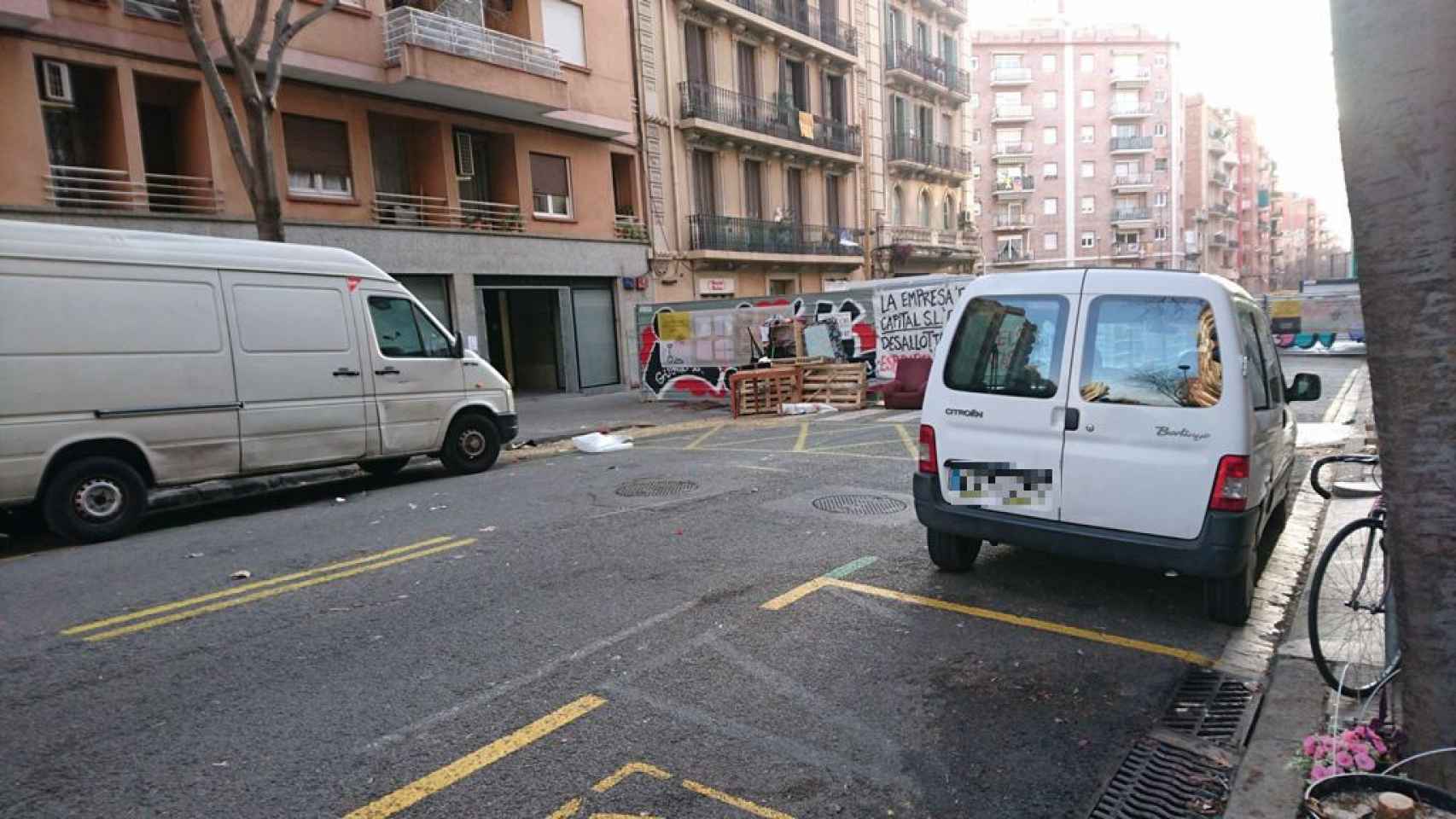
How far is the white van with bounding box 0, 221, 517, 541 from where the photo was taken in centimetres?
692

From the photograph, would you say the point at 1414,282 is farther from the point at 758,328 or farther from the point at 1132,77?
the point at 1132,77

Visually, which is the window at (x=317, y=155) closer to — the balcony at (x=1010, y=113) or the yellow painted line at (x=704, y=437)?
the yellow painted line at (x=704, y=437)

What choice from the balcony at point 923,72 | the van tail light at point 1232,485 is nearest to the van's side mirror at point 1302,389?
the van tail light at point 1232,485

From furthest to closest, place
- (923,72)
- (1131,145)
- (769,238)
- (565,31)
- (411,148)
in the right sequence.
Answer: (1131,145) → (923,72) → (769,238) → (565,31) → (411,148)

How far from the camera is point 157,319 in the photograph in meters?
7.56

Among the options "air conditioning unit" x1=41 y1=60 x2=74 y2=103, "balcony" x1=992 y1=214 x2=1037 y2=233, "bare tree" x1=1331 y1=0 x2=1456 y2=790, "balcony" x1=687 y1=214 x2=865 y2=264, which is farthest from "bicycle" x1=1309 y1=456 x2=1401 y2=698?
"balcony" x1=992 y1=214 x2=1037 y2=233

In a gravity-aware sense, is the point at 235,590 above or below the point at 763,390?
below

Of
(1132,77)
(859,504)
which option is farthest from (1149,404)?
(1132,77)

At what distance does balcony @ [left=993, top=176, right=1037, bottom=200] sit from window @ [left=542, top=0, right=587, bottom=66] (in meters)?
54.4

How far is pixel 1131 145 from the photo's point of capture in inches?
2685

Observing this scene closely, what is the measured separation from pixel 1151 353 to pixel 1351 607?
1.44 meters

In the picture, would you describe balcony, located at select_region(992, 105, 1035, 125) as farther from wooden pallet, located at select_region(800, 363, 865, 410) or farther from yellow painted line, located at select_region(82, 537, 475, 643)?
yellow painted line, located at select_region(82, 537, 475, 643)

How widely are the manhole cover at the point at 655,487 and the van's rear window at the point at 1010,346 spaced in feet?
12.8

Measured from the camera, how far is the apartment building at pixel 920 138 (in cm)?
3375
